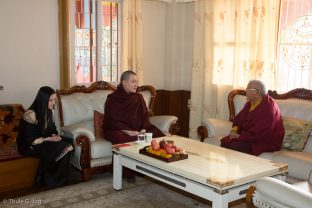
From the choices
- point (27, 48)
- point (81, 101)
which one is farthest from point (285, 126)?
point (27, 48)

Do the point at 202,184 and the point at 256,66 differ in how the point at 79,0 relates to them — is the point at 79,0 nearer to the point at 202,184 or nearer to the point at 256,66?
the point at 256,66

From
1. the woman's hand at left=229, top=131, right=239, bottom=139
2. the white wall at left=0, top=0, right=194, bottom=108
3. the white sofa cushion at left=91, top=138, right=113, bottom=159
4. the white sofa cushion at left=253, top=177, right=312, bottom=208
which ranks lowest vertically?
the white sofa cushion at left=91, top=138, right=113, bottom=159

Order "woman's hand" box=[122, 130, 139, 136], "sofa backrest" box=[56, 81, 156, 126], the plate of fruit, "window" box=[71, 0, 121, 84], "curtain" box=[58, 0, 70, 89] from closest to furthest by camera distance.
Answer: the plate of fruit < "woman's hand" box=[122, 130, 139, 136] < "sofa backrest" box=[56, 81, 156, 126] < "curtain" box=[58, 0, 70, 89] < "window" box=[71, 0, 121, 84]

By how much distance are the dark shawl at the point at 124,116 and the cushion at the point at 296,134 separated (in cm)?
134

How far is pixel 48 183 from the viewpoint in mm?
3559

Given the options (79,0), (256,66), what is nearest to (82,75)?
(79,0)

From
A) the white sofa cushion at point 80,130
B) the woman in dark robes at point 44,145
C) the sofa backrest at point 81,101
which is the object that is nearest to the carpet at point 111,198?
the woman in dark robes at point 44,145

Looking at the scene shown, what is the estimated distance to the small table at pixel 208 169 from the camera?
8.21 ft

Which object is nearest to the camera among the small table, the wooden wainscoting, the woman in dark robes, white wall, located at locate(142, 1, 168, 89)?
the small table

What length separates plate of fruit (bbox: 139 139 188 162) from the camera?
2.92m

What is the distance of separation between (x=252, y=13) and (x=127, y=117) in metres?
2.00

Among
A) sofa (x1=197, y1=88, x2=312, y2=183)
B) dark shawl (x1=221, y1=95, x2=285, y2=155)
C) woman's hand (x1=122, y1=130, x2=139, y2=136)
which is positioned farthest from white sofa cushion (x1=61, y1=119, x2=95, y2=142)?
dark shawl (x1=221, y1=95, x2=285, y2=155)

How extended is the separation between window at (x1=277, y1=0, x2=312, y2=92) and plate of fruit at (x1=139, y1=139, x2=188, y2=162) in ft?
6.50

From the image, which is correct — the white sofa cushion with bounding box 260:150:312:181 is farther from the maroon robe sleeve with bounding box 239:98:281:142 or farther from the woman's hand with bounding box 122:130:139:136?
the woman's hand with bounding box 122:130:139:136
